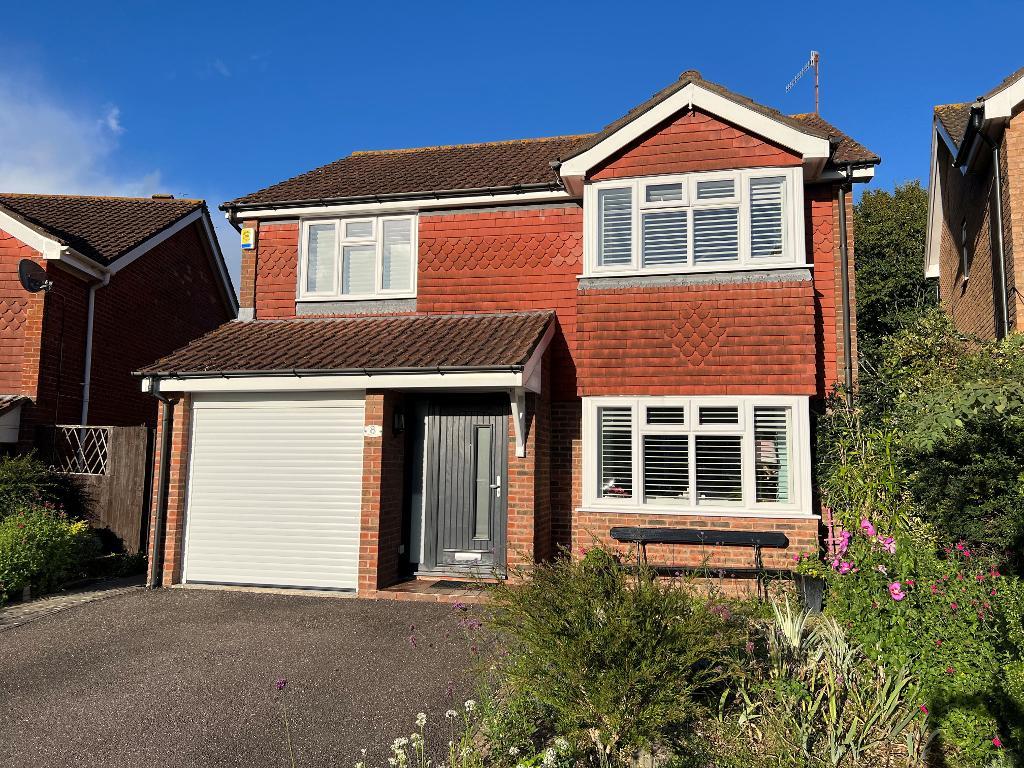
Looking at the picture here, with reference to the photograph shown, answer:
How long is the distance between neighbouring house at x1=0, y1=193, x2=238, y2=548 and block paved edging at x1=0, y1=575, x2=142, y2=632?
3.88 feet

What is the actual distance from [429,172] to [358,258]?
198cm

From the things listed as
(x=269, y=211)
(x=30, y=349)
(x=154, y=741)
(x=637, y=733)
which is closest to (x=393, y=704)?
(x=154, y=741)

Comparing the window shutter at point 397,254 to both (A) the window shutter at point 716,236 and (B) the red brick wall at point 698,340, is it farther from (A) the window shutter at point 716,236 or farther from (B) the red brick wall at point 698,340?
(A) the window shutter at point 716,236

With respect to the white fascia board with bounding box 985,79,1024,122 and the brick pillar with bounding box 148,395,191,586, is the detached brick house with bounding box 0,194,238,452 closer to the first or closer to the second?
the brick pillar with bounding box 148,395,191,586

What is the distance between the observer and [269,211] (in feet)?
33.9

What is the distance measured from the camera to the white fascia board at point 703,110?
8.14 meters

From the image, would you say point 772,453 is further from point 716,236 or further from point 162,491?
point 162,491

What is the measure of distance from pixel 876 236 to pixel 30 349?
2424cm

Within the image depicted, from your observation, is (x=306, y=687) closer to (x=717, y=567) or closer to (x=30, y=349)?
(x=717, y=567)

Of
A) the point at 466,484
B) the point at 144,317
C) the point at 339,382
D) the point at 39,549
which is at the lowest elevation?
the point at 39,549

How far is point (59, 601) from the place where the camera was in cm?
786

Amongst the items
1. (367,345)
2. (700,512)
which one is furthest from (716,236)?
(367,345)

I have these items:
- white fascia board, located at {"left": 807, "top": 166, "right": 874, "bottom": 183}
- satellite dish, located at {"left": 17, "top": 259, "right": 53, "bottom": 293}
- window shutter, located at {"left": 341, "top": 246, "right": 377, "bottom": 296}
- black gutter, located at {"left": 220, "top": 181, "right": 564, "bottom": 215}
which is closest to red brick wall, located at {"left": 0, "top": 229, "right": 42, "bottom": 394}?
satellite dish, located at {"left": 17, "top": 259, "right": 53, "bottom": 293}

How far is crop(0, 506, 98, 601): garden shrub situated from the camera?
305 inches
